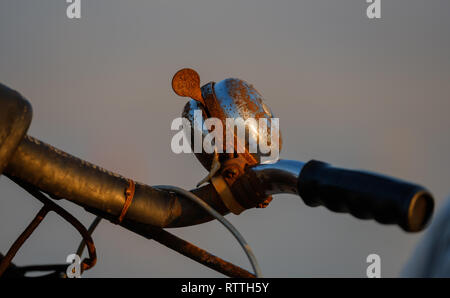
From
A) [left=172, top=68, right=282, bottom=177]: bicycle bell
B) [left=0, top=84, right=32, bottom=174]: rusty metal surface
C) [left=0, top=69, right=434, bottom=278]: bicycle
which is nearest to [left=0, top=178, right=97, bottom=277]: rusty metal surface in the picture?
[left=0, top=69, right=434, bottom=278]: bicycle

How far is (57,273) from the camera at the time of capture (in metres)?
0.94

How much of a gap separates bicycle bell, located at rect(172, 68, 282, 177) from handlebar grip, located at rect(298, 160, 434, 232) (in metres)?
0.18

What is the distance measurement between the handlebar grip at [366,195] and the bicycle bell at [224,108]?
182 mm

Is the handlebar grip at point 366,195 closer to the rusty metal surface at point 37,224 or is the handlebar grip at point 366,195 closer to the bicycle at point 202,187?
the bicycle at point 202,187

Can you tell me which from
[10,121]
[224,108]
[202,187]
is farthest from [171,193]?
[10,121]

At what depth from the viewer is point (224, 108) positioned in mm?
920

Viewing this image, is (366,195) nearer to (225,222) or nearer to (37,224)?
(225,222)

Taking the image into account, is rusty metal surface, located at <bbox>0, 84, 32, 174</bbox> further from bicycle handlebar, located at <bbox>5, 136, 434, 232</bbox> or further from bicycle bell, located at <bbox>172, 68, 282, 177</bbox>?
bicycle bell, located at <bbox>172, 68, 282, 177</bbox>

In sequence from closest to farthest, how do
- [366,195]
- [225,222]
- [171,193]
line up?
[366,195]
[225,222]
[171,193]

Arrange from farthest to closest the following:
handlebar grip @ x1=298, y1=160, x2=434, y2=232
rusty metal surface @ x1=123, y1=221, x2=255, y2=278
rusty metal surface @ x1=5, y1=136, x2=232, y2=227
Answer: rusty metal surface @ x1=123, y1=221, x2=255, y2=278 → rusty metal surface @ x1=5, y1=136, x2=232, y2=227 → handlebar grip @ x1=298, y1=160, x2=434, y2=232

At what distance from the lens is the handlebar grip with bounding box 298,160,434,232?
0.57m

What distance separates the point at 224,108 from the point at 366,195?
356 mm
